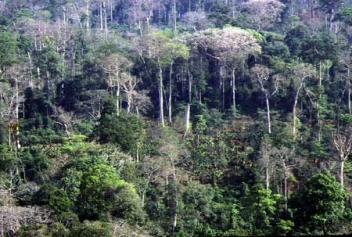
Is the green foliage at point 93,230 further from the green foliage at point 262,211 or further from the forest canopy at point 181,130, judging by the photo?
the green foliage at point 262,211

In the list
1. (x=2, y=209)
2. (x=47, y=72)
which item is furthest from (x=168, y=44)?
(x=2, y=209)

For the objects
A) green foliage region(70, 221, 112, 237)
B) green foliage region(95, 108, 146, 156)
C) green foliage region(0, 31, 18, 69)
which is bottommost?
green foliage region(70, 221, 112, 237)

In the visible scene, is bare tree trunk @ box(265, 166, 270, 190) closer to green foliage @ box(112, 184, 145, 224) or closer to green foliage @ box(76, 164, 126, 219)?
green foliage @ box(112, 184, 145, 224)

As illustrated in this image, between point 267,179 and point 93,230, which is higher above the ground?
point 93,230

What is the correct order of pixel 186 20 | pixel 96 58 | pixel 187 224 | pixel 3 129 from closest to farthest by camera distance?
pixel 187 224
pixel 3 129
pixel 96 58
pixel 186 20

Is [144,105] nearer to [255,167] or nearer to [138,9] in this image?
[255,167]

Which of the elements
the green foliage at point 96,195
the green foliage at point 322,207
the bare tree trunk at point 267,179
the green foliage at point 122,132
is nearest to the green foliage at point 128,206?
the green foliage at point 96,195

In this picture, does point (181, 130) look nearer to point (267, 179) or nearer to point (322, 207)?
point (267, 179)

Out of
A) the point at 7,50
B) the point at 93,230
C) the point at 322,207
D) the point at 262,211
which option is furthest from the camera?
the point at 7,50

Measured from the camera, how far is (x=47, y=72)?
30.9 m

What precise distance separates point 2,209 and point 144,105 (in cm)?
1233

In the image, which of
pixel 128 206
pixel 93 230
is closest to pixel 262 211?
pixel 128 206

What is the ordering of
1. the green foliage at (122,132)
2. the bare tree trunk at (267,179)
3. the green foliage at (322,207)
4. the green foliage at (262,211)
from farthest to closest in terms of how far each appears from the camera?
the green foliage at (122,132), the bare tree trunk at (267,179), the green foliage at (262,211), the green foliage at (322,207)

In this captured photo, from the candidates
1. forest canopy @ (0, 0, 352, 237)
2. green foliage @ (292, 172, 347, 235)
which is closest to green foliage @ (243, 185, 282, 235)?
forest canopy @ (0, 0, 352, 237)
